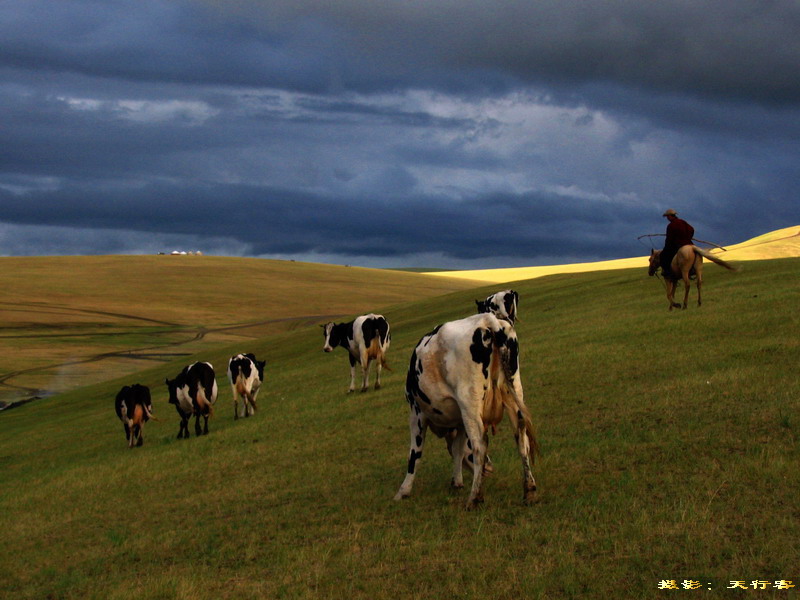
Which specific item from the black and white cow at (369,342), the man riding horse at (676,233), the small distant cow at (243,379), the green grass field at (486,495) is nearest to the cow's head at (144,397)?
the green grass field at (486,495)

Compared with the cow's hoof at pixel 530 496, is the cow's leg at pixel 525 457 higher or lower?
higher

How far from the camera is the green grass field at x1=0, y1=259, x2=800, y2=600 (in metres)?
7.83

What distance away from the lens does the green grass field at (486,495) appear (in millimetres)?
7828

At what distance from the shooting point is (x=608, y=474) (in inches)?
421

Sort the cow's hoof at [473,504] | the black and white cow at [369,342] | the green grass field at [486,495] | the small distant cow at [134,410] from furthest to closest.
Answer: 1. the black and white cow at [369,342]
2. the small distant cow at [134,410]
3. the cow's hoof at [473,504]
4. the green grass field at [486,495]

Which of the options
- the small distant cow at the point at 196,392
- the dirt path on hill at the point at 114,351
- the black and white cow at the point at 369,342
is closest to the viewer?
the small distant cow at the point at 196,392

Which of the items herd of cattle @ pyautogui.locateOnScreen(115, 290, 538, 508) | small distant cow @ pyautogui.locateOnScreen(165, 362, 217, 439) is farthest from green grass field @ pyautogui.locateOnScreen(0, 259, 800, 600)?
Result: small distant cow @ pyautogui.locateOnScreen(165, 362, 217, 439)

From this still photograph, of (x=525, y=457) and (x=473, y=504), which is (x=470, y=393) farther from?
(x=473, y=504)

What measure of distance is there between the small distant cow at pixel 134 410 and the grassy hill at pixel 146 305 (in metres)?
34.3

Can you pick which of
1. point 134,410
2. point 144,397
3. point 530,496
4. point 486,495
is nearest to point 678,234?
point 486,495

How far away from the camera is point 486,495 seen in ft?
34.7

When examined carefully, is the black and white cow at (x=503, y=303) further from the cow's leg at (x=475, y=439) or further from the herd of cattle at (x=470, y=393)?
the cow's leg at (x=475, y=439)

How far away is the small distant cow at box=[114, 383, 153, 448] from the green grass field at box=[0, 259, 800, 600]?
1.81 feet

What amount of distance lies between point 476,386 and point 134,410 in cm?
1608
